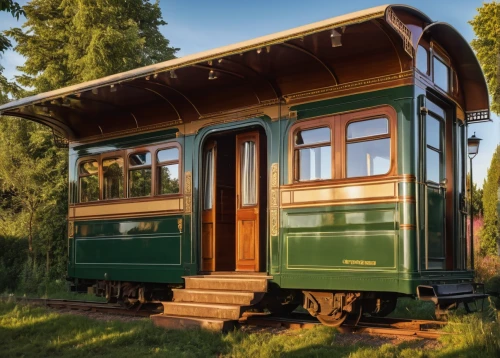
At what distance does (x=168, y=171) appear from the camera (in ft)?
34.7

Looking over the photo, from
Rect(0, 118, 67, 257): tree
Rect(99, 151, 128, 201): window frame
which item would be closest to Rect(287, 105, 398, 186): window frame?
Rect(99, 151, 128, 201): window frame

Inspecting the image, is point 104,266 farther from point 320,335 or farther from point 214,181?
point 320,335

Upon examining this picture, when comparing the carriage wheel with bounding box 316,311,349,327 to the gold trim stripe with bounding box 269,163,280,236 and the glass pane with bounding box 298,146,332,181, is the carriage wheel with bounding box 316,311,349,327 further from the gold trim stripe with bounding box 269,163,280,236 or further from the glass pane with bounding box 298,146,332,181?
the glass pane with bounding box 298,146,332,181

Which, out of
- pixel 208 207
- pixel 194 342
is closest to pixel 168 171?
pixel 208 207

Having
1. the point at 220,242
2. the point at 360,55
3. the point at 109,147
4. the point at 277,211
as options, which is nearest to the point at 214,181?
the point at 220,242

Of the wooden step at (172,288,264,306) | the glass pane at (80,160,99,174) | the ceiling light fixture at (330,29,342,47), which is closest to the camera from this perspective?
the ceiling light fixture at (330,29,342,47)

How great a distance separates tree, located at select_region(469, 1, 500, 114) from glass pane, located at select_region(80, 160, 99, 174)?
12.6 m

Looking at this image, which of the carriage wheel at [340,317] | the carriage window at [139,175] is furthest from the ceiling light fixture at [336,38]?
the carriage window at [139,175]

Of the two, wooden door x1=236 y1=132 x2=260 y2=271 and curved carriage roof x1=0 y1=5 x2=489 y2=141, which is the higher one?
curved carriage roof x1=0 y1=5 x2=489 y2=141

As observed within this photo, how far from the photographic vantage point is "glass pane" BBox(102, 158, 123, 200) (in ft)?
37.3

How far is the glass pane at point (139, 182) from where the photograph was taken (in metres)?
10.8

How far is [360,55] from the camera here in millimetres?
8172

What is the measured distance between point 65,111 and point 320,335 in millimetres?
6577

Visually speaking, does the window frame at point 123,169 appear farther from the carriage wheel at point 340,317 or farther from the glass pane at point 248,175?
the carriage wheel at point 340,317
